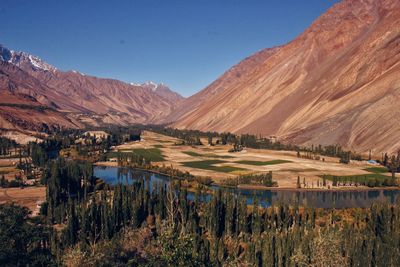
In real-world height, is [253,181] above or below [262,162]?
below

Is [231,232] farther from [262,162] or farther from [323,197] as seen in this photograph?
[262,162]

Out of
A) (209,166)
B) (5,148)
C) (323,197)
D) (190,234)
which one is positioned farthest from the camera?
(5,148)

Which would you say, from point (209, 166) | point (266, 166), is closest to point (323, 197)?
point (266, 166)

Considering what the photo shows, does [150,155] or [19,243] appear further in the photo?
[150,155]

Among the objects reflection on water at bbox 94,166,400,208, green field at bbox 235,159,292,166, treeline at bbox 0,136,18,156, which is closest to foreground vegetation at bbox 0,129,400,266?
reflection on water at bbox 94,166,400,208

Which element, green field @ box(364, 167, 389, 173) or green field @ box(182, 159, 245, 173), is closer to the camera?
green field @ box(364, 167, 389, 173)

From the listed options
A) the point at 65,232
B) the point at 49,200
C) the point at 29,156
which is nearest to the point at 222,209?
the point at 65,232

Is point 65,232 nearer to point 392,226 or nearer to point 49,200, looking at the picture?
point 49,200

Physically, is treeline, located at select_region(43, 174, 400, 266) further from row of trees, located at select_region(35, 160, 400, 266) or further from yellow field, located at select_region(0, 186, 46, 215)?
yellow field, located at select_region(0, 186, 46, 215)

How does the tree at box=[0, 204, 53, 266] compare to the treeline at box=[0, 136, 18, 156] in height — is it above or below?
below

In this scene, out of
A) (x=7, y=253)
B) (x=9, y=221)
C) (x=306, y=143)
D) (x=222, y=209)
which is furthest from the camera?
(x=306, y=143)

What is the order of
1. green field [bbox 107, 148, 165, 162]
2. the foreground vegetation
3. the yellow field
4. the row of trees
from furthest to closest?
green field [bbox 107, 148, 165, 162] → the yellow field → the row of trees → the foreground vegetation
